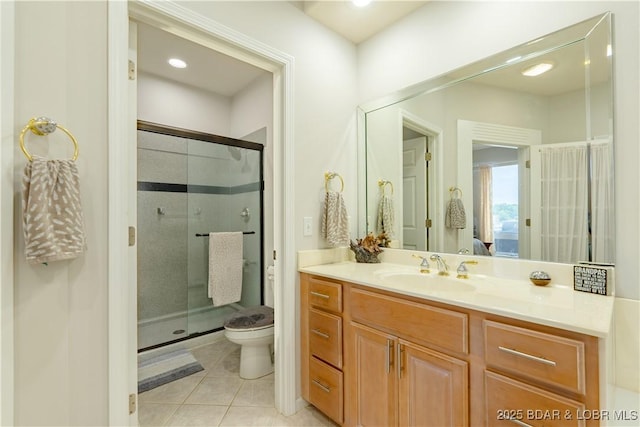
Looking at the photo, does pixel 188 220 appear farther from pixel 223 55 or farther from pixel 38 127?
pixel 38 127

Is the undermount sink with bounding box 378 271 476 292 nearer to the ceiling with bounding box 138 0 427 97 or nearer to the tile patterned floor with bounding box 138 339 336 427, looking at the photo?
the tile patterned floor with bounding box 138 339 336 427

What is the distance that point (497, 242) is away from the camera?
5.13 feet

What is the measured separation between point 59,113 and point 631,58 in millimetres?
2269

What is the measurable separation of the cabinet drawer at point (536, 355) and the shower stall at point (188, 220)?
2.35 m

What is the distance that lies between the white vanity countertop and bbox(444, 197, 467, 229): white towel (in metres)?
0.29

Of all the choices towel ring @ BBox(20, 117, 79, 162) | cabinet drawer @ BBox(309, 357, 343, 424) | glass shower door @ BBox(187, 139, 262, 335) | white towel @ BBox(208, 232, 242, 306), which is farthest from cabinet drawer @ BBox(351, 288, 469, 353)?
glass shower door @ BBox(187, 139, 262, 335)

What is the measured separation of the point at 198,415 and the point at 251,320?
65 centimetres

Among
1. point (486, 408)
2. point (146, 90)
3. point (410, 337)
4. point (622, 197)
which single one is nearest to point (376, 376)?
point (410, 337)

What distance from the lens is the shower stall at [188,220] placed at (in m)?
2.58

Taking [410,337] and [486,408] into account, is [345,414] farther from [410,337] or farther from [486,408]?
[486,408]

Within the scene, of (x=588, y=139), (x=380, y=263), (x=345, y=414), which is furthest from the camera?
(x=380, y=263)

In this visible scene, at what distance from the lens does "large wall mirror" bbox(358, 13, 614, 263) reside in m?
1.25

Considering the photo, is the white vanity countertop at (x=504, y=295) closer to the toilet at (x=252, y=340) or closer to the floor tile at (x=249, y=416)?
the toilet at (x=252, y=340)

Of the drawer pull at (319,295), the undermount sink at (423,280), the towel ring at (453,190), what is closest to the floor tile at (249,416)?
the drawer pull at (319,295)
